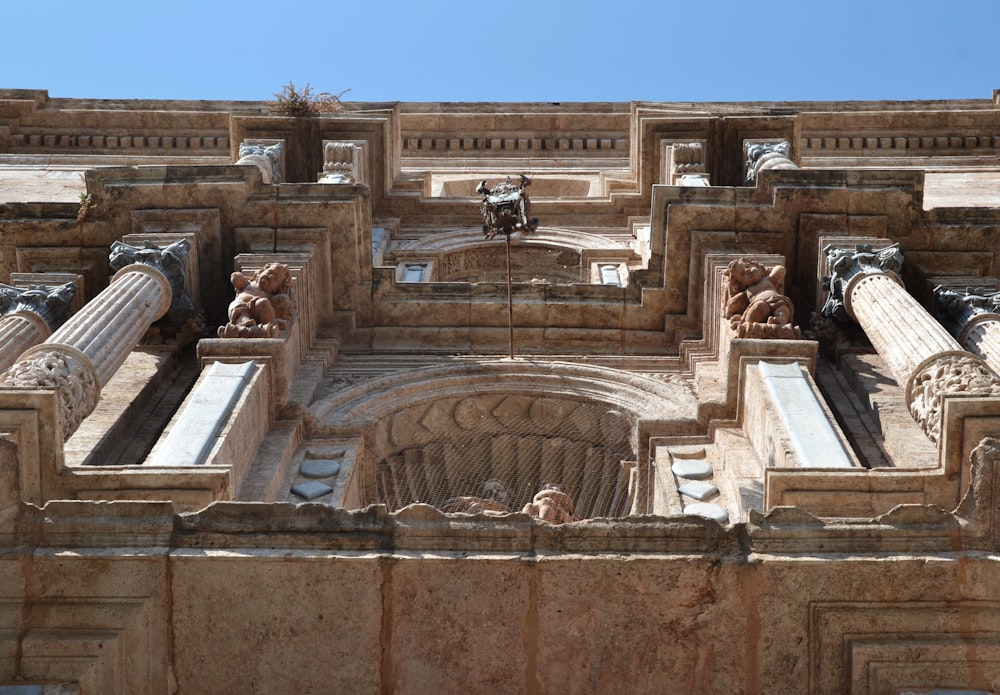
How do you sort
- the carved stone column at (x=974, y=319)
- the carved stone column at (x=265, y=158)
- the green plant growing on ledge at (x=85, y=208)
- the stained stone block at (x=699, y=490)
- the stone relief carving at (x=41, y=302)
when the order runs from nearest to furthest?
the stained stone block at (x=699, y=490)
the carved stone column at (x=974, y=319)
the stone relief carving at (x=41, y=302)
the green plant growing on ledge at (x=85, y=208)
the carved stone column at (x=265, y=158)

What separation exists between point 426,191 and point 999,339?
12.0 meters

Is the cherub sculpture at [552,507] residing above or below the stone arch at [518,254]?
below

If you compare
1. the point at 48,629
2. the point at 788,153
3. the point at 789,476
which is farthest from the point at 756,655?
the point at 788,153

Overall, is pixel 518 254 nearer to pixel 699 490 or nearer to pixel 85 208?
pixel 85 208

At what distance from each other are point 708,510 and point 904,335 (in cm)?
228

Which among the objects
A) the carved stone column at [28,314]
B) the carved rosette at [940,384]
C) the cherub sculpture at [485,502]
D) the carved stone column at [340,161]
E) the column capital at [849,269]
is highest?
the carved stone column at [340,161]

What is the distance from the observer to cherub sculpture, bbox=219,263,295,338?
40.6 feet

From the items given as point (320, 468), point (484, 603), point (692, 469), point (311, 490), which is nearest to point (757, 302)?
point (692, 469)

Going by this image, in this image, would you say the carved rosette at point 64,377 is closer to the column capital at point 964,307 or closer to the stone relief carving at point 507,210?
the stone relief carving at point 507,210

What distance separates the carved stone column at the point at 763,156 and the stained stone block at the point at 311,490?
26.2 ft

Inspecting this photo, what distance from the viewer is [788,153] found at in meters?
18.7

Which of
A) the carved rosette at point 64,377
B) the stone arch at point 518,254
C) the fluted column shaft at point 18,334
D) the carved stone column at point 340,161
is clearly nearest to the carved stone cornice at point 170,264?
the fluted column shaft at point 18,334

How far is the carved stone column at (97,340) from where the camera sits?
1012 centimetres

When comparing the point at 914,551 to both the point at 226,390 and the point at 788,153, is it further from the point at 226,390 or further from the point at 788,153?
the point at 788,153
